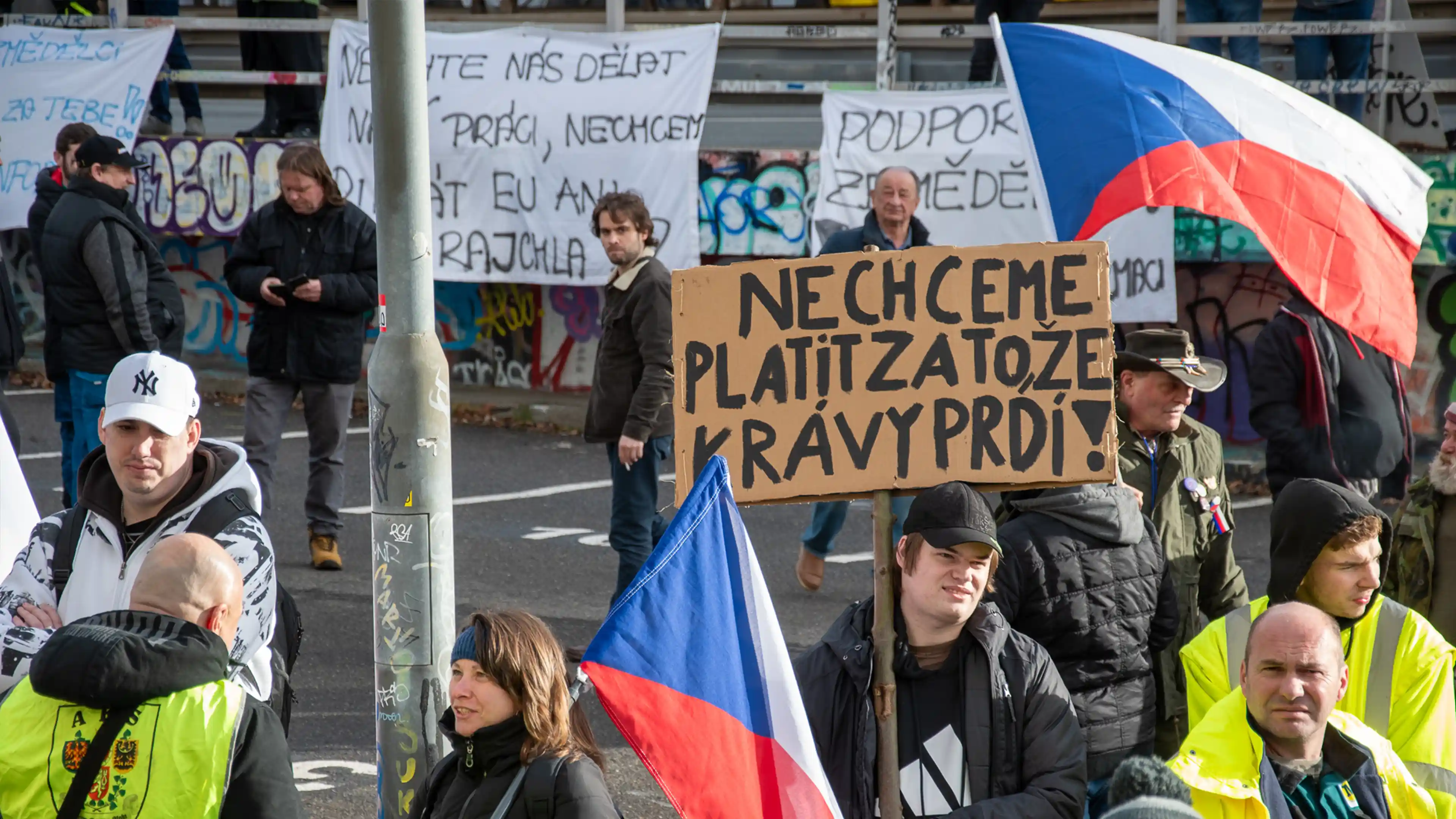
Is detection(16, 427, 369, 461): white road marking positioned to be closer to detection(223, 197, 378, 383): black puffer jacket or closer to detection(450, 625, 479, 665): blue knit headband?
detection(223, 197, 378, 383): black puffer jacket

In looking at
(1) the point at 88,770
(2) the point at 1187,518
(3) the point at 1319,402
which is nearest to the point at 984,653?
(2) the point at 1187,518

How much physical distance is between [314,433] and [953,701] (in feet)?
16.7

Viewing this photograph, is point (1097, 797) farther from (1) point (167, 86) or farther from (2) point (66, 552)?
(1) point (167, 86)

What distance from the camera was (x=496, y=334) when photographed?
1225 cm

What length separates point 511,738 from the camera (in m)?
3.23

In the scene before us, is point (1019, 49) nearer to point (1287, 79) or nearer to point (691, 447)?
point (691, 447)

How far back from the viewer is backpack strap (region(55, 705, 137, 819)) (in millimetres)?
2789

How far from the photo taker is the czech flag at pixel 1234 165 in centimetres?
488

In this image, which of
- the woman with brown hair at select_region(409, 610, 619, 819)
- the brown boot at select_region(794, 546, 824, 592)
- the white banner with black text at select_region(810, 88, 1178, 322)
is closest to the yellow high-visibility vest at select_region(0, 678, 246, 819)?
the woman with brown hair at select_region(409, 610, 619, 819)

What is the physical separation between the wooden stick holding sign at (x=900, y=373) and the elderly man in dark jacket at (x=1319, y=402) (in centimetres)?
242

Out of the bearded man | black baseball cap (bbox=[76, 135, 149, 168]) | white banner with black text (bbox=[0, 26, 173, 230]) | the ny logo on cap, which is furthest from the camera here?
white banner with black text (bbox=[0, 26, 173, 230])

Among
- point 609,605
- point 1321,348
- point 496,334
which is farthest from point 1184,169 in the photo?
point 496,334

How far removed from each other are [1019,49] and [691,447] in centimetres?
248

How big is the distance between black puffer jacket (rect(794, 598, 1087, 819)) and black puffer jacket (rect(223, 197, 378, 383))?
4.79 m
